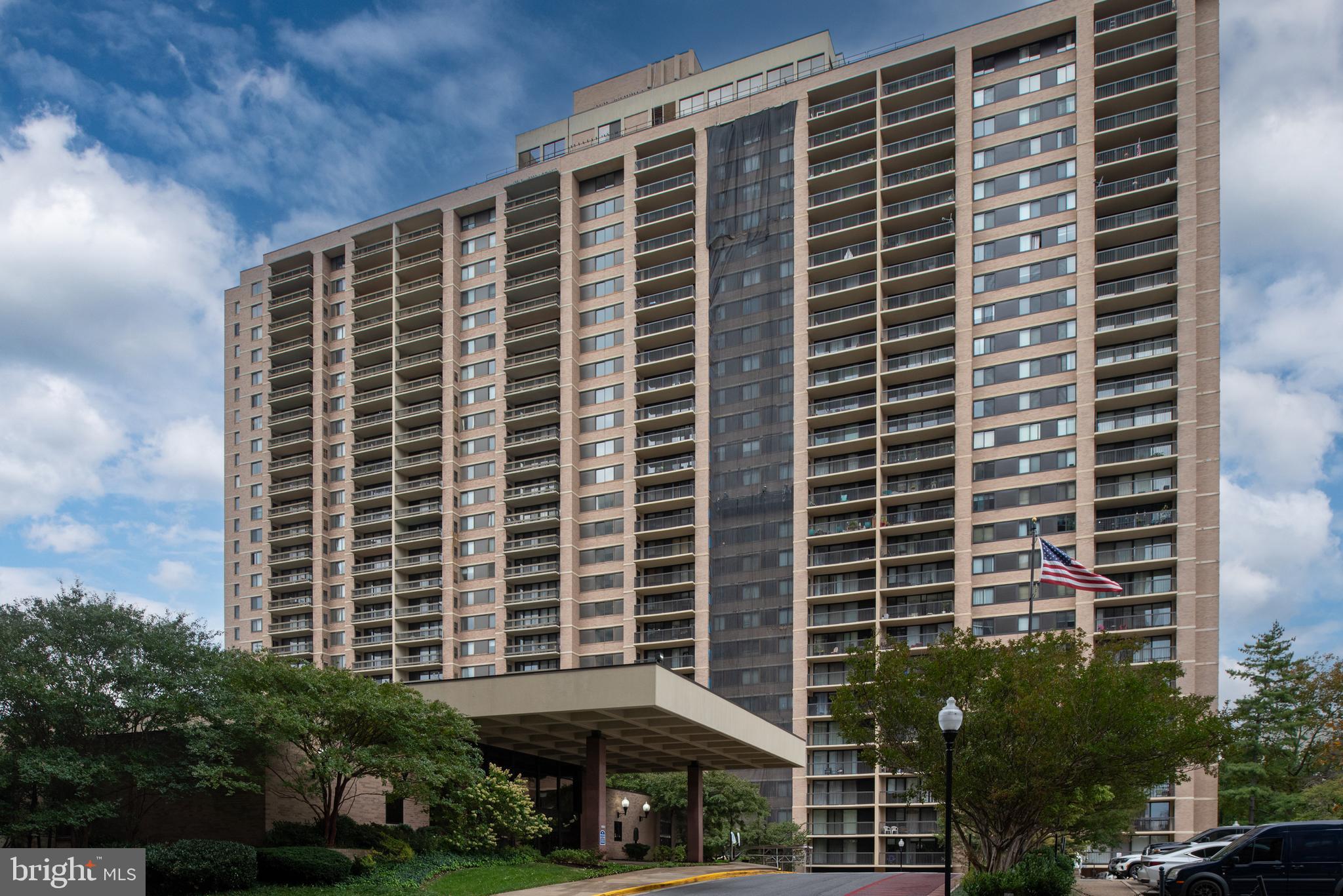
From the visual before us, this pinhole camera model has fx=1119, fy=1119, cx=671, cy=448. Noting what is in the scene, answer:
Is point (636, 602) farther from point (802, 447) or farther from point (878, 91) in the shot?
point (878, 91)

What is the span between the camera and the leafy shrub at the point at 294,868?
Answer: 94.8ft

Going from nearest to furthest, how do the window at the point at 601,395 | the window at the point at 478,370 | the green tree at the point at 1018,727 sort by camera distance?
the green tree at the point at 1018,727
the window at the point at 601,395
the window at the point at 478,370

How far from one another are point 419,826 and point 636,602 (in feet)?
164

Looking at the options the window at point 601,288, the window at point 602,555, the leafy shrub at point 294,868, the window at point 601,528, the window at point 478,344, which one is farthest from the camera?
the window at point 478,344

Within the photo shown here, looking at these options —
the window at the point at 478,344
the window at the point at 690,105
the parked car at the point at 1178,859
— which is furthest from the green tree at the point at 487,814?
the window at the point at 690,105

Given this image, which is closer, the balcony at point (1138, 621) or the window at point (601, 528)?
the balcony at point (1138, 621)

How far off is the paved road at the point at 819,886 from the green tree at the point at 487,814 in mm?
5933

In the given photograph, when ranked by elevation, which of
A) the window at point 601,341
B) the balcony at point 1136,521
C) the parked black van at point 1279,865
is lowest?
the parked black van at point 1279,865

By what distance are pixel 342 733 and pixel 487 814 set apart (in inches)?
266

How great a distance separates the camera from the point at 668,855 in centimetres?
5016

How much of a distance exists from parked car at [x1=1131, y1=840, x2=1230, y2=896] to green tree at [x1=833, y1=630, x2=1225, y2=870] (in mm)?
2485

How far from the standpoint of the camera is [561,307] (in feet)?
319

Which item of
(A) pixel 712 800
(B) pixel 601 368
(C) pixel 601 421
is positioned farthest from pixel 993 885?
(B) pixel 601 368

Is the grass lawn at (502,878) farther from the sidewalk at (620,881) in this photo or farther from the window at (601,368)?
the window at (601,368)
